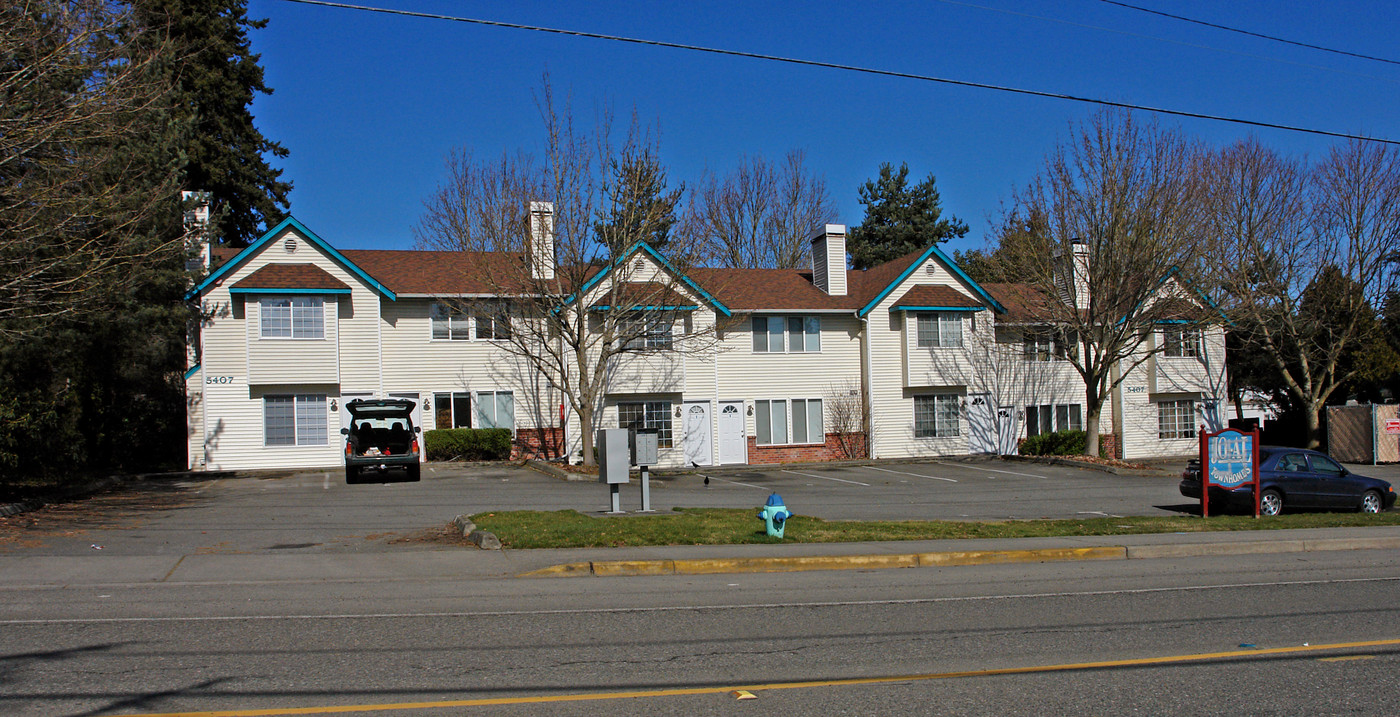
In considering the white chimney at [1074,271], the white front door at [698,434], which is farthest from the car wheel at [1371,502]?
the white front door at [698,434]

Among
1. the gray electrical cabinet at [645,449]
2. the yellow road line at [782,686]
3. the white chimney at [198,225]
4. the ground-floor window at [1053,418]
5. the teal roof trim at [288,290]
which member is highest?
the white chimney at [198,225]

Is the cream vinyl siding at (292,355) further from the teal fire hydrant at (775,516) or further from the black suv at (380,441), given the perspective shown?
the teal fire hydrant at (775,516)

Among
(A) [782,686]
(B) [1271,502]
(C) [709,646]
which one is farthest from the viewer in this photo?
(B) [1271,502]

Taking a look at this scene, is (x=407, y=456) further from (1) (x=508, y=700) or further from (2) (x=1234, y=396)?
(2) (x=1234, y=396)

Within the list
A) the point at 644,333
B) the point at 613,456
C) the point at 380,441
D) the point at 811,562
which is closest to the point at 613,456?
the point at 613,456

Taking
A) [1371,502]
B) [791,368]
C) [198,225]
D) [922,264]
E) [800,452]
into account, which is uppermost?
[198,225]

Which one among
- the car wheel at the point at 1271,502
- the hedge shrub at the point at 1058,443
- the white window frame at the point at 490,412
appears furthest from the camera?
the hedge shrub at the point at 1058,443

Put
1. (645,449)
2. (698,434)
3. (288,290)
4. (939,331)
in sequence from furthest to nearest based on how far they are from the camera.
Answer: (939,331) → (698,434) → (288,290) → (645,449)

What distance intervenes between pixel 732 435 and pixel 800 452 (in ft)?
8.63

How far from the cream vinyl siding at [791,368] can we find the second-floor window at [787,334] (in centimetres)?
22

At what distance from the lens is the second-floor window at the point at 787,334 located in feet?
115

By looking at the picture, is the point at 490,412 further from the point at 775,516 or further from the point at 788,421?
the point at 775,516

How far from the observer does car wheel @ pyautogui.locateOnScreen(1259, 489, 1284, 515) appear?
795 inches

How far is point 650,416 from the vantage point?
3331 centimetres
